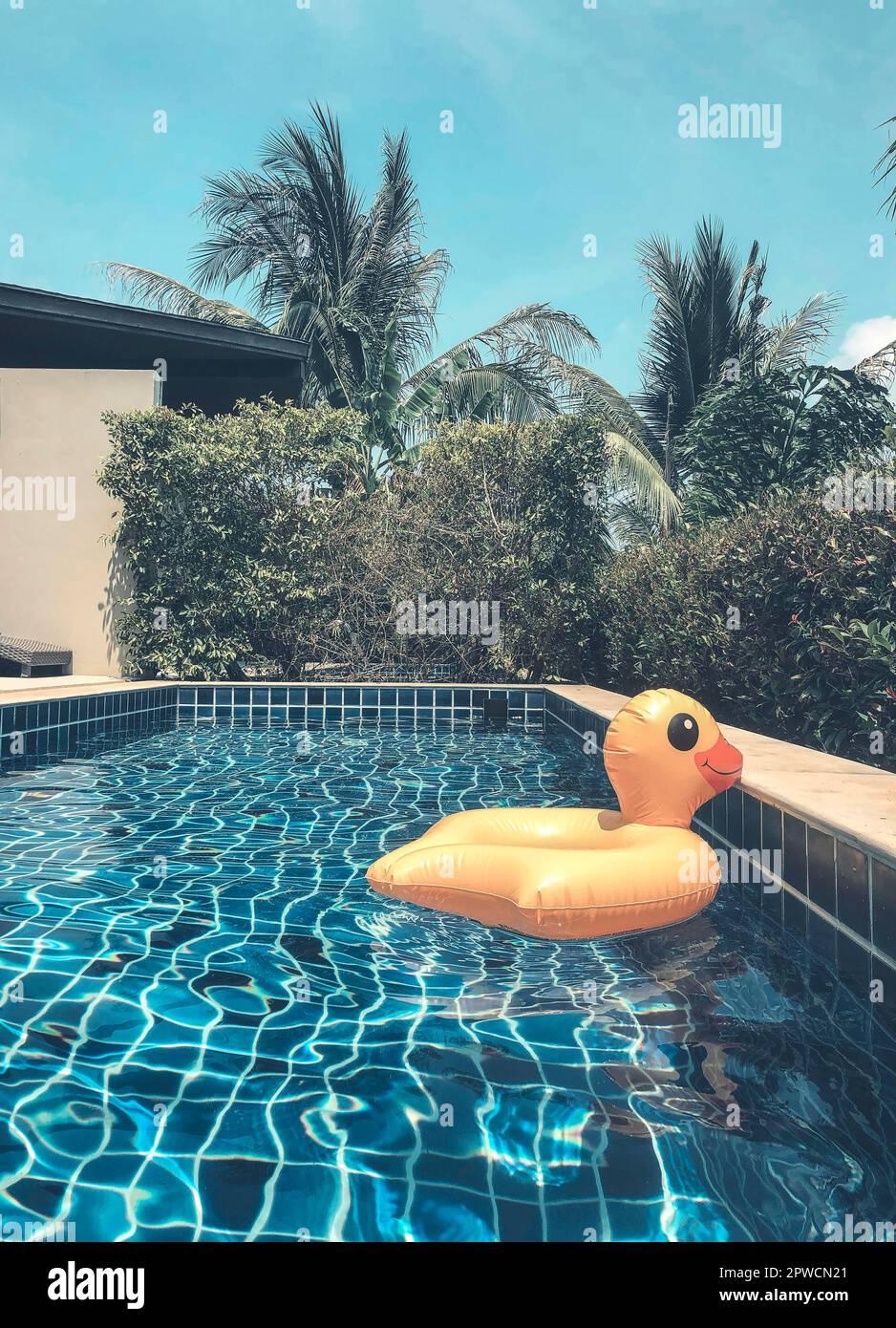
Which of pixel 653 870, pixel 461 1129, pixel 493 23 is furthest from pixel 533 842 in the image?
pixel 493 23

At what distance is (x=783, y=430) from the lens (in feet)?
44.1

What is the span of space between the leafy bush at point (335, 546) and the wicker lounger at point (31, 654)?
859 mm

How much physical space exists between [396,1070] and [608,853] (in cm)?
137

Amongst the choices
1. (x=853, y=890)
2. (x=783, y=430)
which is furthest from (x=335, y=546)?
(x=853, y=890)

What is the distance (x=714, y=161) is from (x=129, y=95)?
13980 mm

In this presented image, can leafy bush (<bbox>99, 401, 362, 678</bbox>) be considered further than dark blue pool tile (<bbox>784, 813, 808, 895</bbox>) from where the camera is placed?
Yes

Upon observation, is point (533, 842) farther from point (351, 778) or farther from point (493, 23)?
point (493, 23)

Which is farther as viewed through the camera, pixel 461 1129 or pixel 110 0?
pixel 110 0

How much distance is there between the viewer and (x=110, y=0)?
16.1 metres

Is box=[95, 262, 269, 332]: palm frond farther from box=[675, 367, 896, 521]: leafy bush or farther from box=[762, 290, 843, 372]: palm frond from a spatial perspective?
box=[762, 290, 843, 372]: palm frond

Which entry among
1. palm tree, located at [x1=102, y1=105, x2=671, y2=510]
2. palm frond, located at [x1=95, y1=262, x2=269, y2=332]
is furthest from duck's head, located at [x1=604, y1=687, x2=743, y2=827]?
palm frond, located at [x1=95, y1=262, x2=269, y2=332]

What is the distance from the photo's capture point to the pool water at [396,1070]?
1934 millimetres


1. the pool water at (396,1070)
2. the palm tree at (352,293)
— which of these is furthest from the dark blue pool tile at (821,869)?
the palm tree at (352,293)

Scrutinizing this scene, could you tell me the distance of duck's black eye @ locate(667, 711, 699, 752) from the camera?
3920mm
